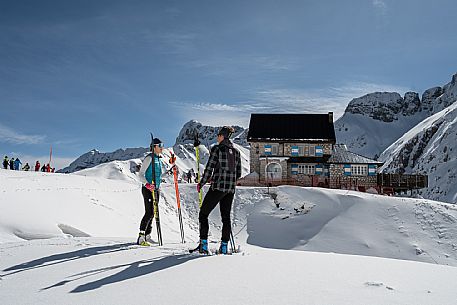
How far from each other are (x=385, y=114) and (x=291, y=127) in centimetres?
15787

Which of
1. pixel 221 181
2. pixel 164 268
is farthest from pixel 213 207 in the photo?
pixel 164 268

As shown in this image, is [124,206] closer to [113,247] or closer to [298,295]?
[113,247]

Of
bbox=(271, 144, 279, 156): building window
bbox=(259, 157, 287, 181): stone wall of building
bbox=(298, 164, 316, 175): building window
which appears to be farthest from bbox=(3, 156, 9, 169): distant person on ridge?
bbox=(298, 164, 316, 175): building window

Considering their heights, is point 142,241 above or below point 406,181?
below

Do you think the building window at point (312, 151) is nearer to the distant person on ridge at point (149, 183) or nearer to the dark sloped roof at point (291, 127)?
the dark sloped roof at point (291, 127)

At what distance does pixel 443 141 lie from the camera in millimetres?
103500

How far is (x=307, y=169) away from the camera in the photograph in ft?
131

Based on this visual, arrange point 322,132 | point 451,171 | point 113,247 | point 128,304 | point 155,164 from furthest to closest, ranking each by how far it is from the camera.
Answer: point 451,171 < point 322,132 < point 155,164 < point 113,247 < point 128,304

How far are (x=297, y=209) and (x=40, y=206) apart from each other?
49.8ft

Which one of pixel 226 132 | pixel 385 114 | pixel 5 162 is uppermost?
pixel 385 114

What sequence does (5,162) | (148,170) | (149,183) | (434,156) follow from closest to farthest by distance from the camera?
(149,183) < (148,170) < (5,162) < (434,156)

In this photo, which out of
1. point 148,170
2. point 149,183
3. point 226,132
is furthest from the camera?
point 148,170

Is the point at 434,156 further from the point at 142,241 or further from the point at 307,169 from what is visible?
the point at 142,241

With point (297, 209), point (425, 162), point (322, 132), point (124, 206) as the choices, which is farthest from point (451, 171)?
point (124, 206)
